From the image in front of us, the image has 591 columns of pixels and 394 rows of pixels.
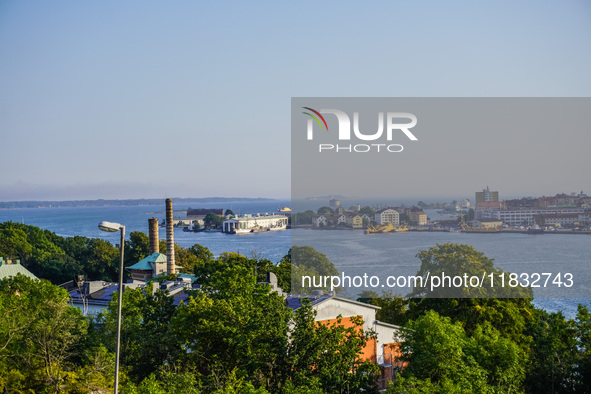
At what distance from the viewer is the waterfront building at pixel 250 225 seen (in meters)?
169

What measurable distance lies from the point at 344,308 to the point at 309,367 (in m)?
7.39

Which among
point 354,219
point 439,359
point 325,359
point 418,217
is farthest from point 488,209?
point 325,359

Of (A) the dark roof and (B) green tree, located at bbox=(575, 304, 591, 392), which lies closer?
(B) green tree, located at bbox=(575, 304, 591, 392)

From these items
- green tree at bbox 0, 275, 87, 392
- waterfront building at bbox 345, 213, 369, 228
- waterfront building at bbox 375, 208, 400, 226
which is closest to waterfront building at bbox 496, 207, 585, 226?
waterfront building at bbox 375, 208, 400, 226

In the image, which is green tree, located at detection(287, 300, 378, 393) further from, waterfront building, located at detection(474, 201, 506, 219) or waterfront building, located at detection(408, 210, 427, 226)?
waterfront building, located at detection(474, 201, 506, 219)

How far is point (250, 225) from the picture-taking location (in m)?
172

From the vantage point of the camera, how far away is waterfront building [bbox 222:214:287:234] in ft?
554

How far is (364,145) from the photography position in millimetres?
29328

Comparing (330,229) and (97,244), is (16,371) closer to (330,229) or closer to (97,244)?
(330,229)

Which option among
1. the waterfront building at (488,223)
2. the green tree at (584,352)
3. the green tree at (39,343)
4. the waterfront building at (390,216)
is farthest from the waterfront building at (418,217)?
the green tree at (39,343)

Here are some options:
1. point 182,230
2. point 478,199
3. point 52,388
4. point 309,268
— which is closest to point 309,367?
point 52,388

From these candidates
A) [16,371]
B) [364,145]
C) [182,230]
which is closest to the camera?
[16,371]

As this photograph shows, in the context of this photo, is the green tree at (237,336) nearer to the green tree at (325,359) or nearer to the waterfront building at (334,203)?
the green tree at (325,359)

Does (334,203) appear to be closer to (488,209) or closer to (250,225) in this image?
(488,209)
